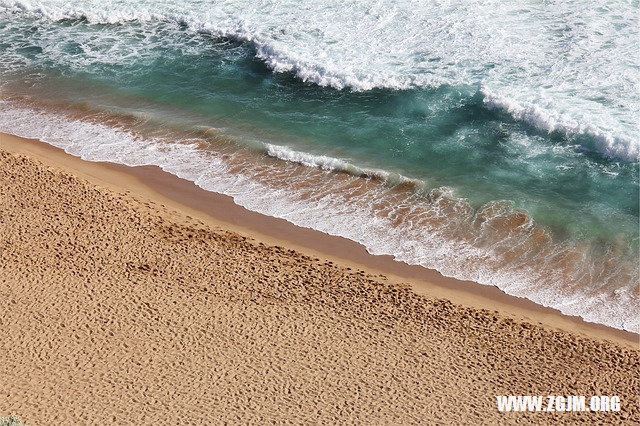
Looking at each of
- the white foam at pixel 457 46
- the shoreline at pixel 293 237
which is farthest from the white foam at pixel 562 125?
the shoreline at pixel 293 237

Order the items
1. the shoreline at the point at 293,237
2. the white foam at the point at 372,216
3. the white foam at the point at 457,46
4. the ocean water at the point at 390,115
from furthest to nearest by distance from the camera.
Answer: the white foam at the point at 457,46 → the ocean water at the point at 390,115 → the white foam at the point at 372,216 → the shoreline at the point at 293,237

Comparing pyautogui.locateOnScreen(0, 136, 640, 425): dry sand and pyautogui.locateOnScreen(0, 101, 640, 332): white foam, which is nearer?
pyautogui.locateOnScreen(0, 136, 640, 425): dry sand

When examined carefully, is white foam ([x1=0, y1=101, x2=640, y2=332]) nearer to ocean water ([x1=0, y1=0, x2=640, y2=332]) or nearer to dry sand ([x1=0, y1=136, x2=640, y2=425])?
ocean water ([x1=0, y1=0, x2=640, y2=332])

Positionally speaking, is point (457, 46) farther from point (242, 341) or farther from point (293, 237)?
point (242, 341)

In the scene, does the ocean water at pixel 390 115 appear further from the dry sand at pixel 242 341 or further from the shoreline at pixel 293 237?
the dry sand at pixel 242 341

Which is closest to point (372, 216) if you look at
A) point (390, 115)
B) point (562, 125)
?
point (390, 115)

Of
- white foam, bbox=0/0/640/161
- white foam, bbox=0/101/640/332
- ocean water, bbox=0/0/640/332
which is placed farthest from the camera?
white foam, bbox=0/0/640/161

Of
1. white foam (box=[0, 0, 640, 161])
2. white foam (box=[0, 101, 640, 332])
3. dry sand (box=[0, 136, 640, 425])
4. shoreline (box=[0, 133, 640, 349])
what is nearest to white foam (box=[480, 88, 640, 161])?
white foam (box=[0, 0, 640, 161])
